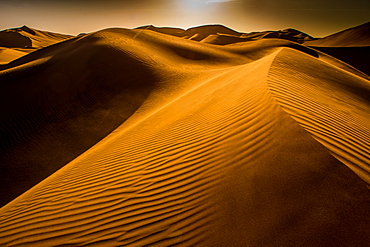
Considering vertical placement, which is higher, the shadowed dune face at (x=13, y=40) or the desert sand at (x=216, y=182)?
the shadowed dune face at (x=13, y=40)

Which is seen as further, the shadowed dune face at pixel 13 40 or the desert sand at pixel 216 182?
the shadowed dune face at pixel 13 40

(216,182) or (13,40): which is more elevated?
(13,40)

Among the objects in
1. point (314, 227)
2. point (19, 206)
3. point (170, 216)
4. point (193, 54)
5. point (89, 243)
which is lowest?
point (19, 206)

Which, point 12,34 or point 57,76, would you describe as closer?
point 57,76

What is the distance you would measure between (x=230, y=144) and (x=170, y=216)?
1.37m

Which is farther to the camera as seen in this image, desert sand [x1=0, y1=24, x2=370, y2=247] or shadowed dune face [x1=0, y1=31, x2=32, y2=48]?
shadowed dune face [x1=0, y1=31, x2=32, y2=48]

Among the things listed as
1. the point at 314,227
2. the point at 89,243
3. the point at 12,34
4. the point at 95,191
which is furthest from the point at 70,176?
the point at 12,34

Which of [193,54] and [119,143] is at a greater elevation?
[193,54]

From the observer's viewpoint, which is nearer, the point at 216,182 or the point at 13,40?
the point at 216,182

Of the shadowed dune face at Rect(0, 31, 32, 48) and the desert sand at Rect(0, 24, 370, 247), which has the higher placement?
the shadowed dune face at Rect(0, 31, 32, 48)

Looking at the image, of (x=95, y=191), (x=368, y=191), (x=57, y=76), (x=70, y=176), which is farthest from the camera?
(x=57, y=76)

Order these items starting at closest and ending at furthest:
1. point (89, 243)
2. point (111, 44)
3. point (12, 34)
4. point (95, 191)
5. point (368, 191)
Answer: point (368, 191)
point (89, 243)
point (95, 191)
point (111, 44)
point (12, 34)

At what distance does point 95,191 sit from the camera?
2881mm

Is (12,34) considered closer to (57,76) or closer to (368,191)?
(57,76)
